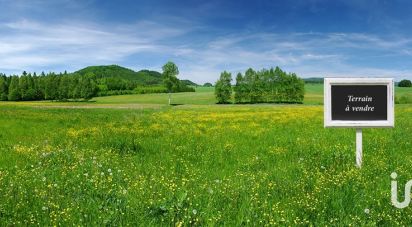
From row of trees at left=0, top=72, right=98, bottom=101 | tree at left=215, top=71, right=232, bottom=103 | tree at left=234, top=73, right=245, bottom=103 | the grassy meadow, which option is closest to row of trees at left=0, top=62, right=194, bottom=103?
row of trees at left=0, top=72, right=98, bottom=101

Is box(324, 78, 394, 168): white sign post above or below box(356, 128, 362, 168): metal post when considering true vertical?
above

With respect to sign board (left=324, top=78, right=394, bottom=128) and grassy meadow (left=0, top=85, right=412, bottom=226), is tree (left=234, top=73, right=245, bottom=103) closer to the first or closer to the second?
grassy meadow (left=0, top=85, right=412, bottom=226)

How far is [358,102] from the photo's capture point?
10469 millimetres

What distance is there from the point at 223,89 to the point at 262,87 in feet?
42.4

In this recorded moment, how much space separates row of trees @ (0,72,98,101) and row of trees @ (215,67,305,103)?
47.9 meters

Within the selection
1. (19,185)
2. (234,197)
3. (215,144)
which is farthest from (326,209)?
(215,144)

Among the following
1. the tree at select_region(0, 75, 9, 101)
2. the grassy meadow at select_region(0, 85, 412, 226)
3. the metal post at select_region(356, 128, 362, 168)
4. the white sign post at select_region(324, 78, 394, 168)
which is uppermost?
the tree at select_region(0, 75, 9, 101)

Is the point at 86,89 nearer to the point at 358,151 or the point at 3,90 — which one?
the point at 3,90

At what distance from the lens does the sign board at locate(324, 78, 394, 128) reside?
1036 centimetres

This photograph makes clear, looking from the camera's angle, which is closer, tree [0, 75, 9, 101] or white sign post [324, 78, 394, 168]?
white sign post [324, 78, 394, 168]

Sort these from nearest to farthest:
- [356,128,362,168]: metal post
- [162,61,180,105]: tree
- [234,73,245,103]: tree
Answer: [356,128,362,168]: metal post
[162,61,180,105]: tree
[234,73,245,103]: tree

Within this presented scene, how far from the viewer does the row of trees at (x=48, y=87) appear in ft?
450

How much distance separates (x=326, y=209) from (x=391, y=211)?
107cm

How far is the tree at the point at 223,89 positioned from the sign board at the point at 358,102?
353ft
